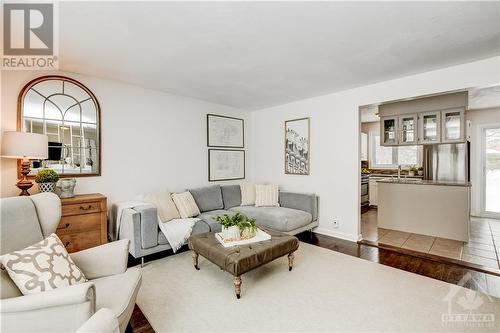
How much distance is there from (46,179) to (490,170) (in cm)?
817

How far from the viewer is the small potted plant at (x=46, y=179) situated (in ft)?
8.75

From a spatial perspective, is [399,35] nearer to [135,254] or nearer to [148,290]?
[148,290]

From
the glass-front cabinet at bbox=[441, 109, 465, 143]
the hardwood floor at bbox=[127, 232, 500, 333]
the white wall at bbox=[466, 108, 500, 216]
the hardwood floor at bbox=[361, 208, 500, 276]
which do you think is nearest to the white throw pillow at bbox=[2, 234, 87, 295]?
the hardwood floor at bbox=[127, 232, 500, 333]

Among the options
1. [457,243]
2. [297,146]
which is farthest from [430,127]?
[297,146]

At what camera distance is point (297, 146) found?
184 inches

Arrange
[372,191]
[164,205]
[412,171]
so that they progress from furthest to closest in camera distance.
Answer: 1. [372,191]
2. [412,171]
3. [164,205]

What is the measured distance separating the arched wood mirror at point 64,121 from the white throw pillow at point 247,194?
2.43 metres

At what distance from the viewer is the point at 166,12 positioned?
1879mm

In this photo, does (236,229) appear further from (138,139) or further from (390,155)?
(390,155)

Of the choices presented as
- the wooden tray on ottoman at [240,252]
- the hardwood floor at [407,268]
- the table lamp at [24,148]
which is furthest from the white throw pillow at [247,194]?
the table lamp at [24,148]

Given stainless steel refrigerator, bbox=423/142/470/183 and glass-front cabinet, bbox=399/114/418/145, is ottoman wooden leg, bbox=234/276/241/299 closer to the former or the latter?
glass-front cabinet, bbox=399/114/418/145

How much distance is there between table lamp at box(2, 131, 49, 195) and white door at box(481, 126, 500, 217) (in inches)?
316

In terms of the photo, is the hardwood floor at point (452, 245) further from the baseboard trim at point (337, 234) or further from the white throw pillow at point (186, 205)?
the white throw pillow at point (186, 205)

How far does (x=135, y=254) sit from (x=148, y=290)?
1.99ft
